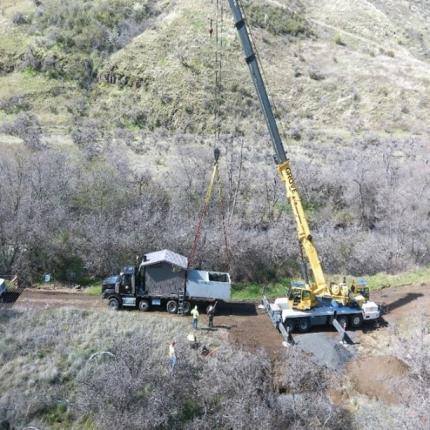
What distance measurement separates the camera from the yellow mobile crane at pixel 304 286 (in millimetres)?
18672

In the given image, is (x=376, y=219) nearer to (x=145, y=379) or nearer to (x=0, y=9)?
(x=145, y=379)

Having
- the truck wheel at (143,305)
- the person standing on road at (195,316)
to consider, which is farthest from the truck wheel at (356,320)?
the truck wheel at (143,305)

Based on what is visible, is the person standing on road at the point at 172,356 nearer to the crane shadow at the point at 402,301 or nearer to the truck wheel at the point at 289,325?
the truck wheel at the point at 289,325

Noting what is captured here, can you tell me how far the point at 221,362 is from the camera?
17.1 meters

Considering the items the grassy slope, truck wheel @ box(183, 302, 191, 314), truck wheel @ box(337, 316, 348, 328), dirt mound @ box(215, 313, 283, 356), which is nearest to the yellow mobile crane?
truck wheel @ box(337, 316, 348, 328)

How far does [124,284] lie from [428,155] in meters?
26.7

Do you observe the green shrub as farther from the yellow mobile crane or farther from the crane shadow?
the crane shadow

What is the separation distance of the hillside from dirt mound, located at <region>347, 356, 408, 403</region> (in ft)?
28.9

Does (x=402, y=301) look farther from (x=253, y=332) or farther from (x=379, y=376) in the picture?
(x=253, y=332)

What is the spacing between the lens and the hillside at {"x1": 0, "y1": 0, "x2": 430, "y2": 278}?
28062 millimetres

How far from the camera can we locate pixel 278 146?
1886cm

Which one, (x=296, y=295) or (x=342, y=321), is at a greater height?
(x=296, y=295)

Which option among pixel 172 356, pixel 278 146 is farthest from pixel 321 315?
pixel 278 146

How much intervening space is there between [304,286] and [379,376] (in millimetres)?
4273
